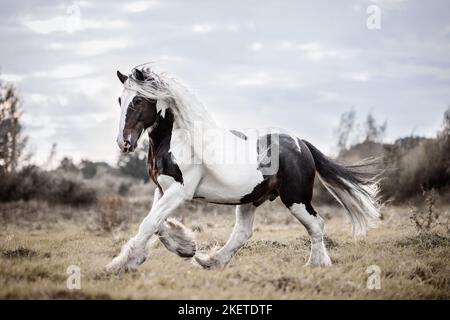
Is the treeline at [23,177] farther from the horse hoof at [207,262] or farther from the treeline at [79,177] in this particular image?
the horse hoof at [207,262]

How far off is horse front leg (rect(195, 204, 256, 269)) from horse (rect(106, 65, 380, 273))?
0.04 ft

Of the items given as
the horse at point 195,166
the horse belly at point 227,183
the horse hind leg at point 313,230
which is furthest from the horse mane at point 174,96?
the horse hind leg at point 313,230

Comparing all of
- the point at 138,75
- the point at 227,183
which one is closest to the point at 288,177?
the point at 227,183

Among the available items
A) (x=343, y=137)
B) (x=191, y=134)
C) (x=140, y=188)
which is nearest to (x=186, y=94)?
(x=191, y=134)

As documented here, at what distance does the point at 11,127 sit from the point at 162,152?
19.8m

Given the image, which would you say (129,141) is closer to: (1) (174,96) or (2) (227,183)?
(1) (174,96)

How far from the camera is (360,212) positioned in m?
6.52

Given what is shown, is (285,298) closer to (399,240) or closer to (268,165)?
(268,165)

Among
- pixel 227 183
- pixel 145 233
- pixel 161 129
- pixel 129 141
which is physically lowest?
pixel 145 233

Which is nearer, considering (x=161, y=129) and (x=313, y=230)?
(x=161, y=129)

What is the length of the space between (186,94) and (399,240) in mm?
4746

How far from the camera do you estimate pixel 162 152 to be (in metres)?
5.33

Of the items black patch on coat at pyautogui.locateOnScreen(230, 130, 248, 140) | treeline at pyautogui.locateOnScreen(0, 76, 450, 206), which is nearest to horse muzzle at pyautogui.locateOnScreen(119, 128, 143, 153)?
black patch on coat at pyautogui.locateOnScreen(230, 130, 248, 140)

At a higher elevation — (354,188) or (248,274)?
(354,188)
